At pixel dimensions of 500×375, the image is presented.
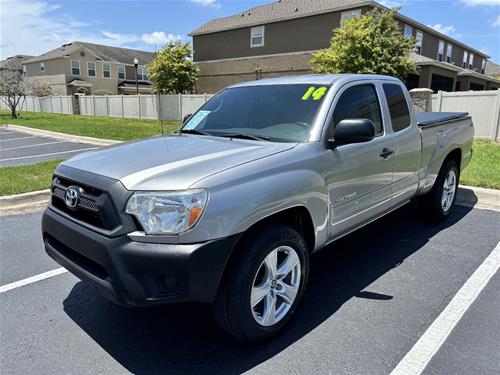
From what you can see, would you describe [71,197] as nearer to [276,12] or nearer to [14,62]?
[276,12]

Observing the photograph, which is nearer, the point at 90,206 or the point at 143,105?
the point at 90,206

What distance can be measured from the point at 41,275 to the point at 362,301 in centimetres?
305

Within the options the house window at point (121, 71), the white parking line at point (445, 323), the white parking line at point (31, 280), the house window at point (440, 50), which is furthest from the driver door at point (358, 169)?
the house window at point (121, 71)

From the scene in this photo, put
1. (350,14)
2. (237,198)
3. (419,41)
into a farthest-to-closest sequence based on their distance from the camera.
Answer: (419,41) < (350,14) < (237,198)

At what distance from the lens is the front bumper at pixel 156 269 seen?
2.36m

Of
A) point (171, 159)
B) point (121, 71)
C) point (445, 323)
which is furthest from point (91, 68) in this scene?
point (445, 323)

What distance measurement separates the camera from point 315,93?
3627 mm

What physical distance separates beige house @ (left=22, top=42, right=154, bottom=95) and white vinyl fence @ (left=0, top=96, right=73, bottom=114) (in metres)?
3.46

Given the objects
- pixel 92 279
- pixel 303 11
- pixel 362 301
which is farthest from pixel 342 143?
pixel 303 11

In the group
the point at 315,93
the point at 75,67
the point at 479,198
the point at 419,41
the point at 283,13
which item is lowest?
the point at 479,198

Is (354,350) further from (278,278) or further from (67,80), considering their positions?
(67,80)

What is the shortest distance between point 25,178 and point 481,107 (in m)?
14.2

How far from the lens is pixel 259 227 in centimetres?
277

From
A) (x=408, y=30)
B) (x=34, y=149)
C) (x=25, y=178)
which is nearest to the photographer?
(x=25, y=178)
